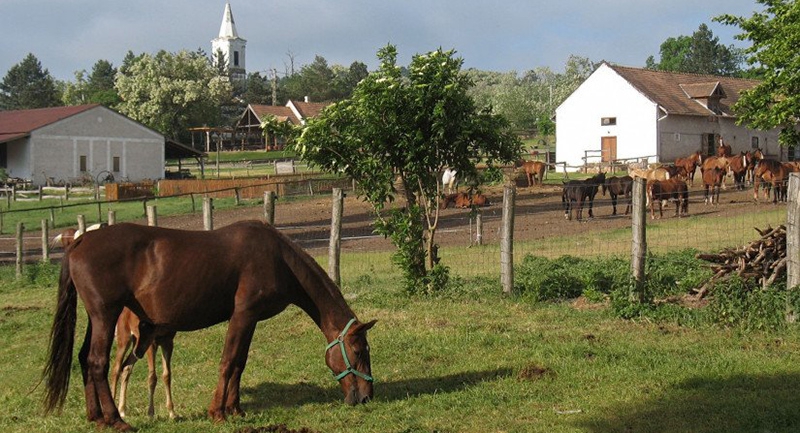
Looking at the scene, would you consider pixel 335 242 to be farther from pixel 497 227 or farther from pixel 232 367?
pixel 497 227

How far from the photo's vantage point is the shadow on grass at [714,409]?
23.6ft

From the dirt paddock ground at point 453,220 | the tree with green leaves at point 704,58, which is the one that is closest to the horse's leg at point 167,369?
the dirt paddock ground at point 453,220

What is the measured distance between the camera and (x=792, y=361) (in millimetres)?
9086

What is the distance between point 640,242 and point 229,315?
6.12m

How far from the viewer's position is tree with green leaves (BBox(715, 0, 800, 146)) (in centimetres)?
2423

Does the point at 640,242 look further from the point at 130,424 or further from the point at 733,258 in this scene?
the point at 130,424

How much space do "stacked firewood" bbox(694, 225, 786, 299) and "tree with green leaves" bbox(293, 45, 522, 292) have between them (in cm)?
369

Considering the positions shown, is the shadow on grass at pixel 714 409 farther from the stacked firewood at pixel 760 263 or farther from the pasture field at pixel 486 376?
the stacked firewood at pixel 760 263

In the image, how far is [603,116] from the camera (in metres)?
56.6

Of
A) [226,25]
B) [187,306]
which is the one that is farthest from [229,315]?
[226,25]

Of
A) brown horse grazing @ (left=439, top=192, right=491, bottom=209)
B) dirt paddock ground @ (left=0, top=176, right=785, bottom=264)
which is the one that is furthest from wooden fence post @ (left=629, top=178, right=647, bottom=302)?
brown horse grazing @ (left=439, top=192, right=491, bottom=209)

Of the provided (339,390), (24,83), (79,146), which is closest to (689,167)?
(339,390)

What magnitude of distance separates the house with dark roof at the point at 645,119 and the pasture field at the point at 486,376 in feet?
141

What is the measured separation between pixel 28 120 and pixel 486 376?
5520cm
